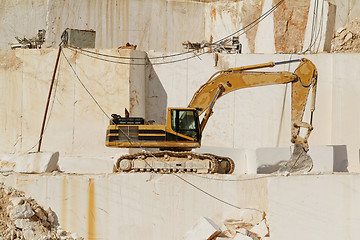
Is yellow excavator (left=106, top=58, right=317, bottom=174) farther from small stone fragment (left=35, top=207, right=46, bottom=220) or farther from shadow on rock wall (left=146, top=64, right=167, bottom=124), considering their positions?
shadow on rock wall (left=146, top=64, right=167, bottom=124)

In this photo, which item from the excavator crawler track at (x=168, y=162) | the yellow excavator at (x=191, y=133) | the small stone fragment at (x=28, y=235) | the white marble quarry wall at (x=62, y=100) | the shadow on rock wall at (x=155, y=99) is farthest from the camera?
the shadow on rock wall at (x=155, y=99)

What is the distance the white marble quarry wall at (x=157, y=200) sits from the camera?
16.4 m

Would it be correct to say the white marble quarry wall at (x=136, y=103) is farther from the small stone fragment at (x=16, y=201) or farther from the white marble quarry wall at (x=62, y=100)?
the small stone fragment at (x=16, y=201)

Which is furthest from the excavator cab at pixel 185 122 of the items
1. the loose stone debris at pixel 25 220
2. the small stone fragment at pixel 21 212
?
the small stone fragment at pixel 21 212

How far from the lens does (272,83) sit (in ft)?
62.6

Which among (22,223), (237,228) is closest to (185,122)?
(237,228)

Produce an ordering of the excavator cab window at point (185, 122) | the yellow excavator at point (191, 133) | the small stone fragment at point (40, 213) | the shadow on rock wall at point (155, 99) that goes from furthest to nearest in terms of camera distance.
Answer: the shadow on rock wall at point (155, 99) → the excavator cab window at point (185, 122) → the yellow excavator at point (191, 133) → the small stone fragment at point (40, 213)

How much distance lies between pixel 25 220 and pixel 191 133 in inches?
179

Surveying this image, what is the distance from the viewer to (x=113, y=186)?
57.0 feet

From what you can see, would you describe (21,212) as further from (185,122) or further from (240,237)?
(240,237)

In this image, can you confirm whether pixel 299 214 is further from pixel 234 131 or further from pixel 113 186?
pixel 234 131

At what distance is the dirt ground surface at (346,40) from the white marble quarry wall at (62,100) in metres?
6.56

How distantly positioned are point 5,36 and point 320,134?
40.3 ft

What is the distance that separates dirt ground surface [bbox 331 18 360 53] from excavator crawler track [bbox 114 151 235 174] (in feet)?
24.7
